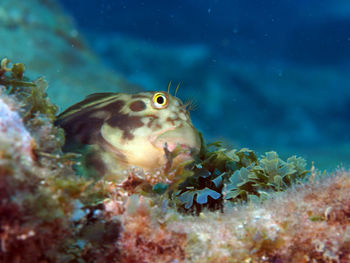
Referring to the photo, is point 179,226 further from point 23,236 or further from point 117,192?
point 23,236

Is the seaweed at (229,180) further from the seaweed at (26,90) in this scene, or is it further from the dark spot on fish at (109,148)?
the seaweed at (26,90)

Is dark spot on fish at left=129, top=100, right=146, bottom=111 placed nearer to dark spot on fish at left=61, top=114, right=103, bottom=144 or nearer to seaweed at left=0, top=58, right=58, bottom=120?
dark spot on fish at left=61, top=114, right=103, bottom=144

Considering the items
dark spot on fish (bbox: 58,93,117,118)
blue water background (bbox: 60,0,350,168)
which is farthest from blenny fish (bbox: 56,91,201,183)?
blue water background (bbox: 60,0,350,168)

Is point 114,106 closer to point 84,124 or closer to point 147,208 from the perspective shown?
point 84,124

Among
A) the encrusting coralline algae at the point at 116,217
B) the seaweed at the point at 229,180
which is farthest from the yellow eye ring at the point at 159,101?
the encrusting coralline algae at the point at 116,217

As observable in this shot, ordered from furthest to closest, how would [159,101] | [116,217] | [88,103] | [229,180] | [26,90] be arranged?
[88,103], [229,180], [159,101], [26,90], [116,217]

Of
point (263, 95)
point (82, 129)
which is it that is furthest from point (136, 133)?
point (263, 95)

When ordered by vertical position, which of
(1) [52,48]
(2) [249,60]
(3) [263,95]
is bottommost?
(1) [52,48]
